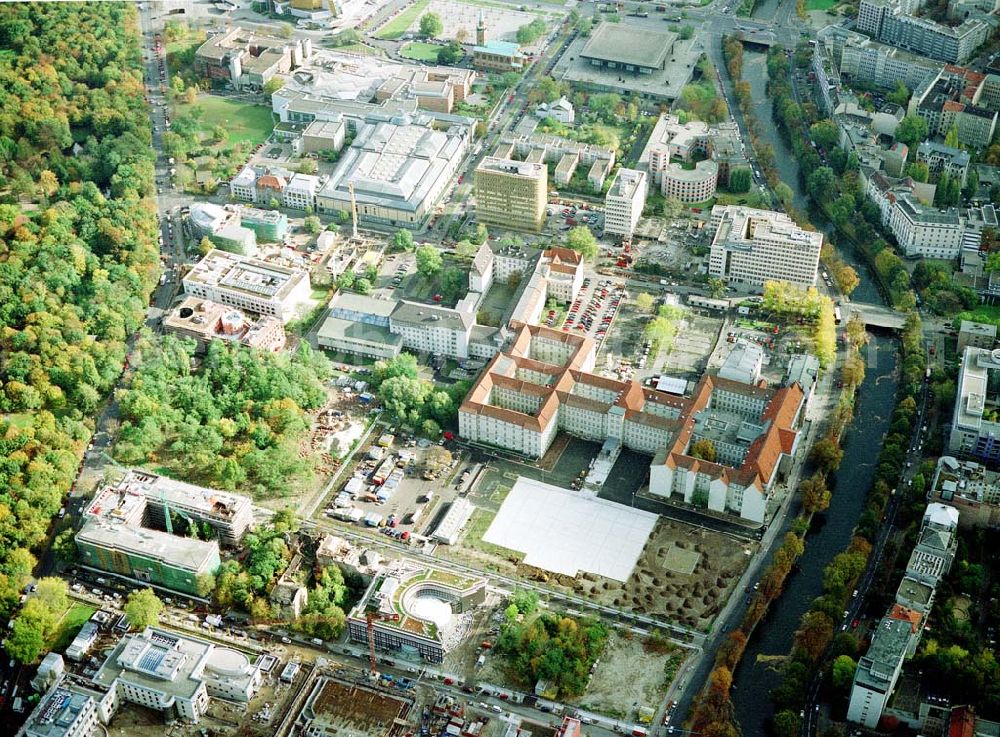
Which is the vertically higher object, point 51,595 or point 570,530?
point 51,595

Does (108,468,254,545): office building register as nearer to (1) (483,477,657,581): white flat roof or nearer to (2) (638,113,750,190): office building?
(1) (483,477,657,581): white flat roof

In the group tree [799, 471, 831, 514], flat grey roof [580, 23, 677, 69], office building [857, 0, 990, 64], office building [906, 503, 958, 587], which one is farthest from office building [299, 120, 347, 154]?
office building [906, 503, 958, 587]

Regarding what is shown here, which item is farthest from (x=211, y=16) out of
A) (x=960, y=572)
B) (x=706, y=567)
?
Answer: (x=960, y=572)

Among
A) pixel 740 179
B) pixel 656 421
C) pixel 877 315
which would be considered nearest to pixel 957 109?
pixel 740 179

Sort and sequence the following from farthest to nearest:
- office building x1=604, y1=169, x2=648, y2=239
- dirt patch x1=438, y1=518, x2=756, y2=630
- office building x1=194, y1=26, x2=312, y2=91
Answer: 1. office building x1=194, y1=26, x2=312, y2=91
2. office building x1=604, y1=169, x2=648, y2=239
3. dirt patch x1=438, y1=518, x2=756, y2=630

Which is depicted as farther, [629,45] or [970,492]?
[629,45]

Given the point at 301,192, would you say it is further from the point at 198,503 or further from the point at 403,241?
the point at 198,503
